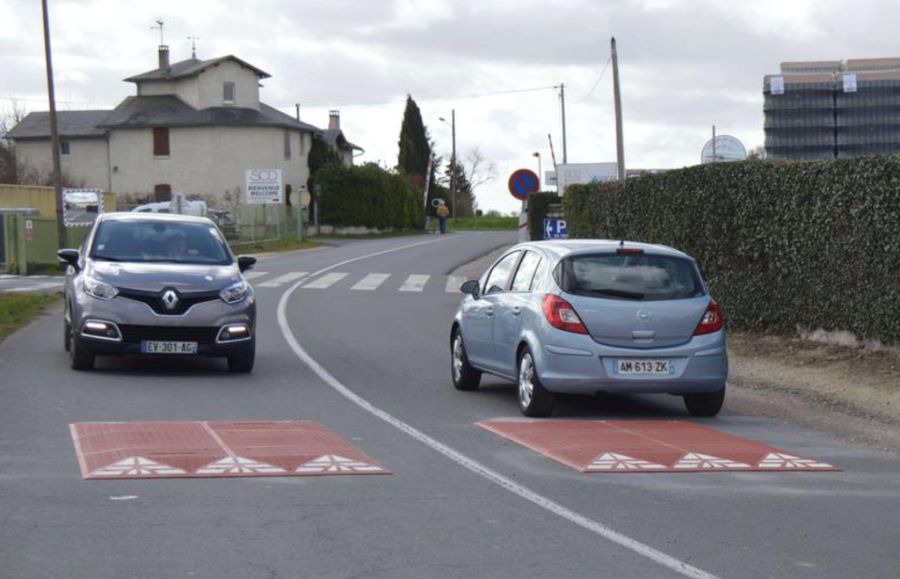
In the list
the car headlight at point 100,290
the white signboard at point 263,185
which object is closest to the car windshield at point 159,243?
the car headlight at point 100,290

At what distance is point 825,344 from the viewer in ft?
54.1

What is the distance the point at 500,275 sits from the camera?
14562 mm

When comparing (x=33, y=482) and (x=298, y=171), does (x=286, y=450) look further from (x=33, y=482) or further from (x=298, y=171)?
(x=298, y=171)

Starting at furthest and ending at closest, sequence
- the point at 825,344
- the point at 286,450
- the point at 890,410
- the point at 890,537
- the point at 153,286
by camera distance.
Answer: the point at 825,344 → the point at 153,286 → the point at 890,410 → the point at 286,450 → the point at 890,537

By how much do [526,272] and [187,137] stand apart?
6406 cm

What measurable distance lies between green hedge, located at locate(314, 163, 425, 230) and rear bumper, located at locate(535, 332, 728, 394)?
64113 millimetres

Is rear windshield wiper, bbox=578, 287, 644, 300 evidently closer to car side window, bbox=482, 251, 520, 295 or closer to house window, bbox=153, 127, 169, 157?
car side window, bbox=482, 251, 520, 295

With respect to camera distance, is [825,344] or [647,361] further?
[825,344]

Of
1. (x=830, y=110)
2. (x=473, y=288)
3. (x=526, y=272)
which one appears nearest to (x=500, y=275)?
(x=473, y=288)

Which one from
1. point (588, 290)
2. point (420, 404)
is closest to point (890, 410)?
point (588, 290)

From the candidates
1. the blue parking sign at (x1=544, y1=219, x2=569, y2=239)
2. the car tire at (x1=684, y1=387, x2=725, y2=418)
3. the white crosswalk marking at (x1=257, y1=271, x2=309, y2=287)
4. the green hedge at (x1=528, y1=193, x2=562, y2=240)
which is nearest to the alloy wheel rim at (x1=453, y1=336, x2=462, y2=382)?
the car tire at (x1=684, y1=387, x2=725, y2=418)

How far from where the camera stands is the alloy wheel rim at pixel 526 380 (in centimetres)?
1282

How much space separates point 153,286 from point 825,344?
297 inches

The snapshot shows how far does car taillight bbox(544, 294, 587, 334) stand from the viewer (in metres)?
12.5
